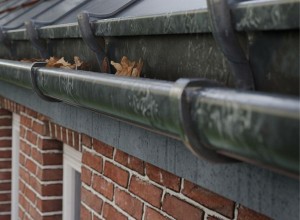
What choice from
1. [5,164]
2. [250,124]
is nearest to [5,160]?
[5,164]

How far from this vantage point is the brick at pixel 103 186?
7.72ft

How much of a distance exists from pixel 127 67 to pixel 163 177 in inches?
15.7

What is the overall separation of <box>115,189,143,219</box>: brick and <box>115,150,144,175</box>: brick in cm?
11

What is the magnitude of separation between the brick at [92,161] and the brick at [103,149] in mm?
35

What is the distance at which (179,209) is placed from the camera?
5.83 feet

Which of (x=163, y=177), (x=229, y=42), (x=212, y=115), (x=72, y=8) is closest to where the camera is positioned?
(x=212, y=115)

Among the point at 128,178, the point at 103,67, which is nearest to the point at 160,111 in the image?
the point at 103,67

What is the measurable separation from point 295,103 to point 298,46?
0.26 meters

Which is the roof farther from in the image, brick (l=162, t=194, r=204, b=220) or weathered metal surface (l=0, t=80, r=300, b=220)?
brick (l=162, t=194, r=204, b=220)

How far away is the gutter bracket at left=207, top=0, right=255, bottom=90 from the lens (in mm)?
1114

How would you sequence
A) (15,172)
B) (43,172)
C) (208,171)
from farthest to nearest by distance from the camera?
(15,172), (43,172), (208,171)

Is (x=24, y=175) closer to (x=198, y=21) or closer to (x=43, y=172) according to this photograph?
(x=43, y=172)

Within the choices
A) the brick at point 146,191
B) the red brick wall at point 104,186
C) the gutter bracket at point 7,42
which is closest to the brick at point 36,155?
the red brick wall at point 104,186

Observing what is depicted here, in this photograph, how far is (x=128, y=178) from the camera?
85.4 inches
